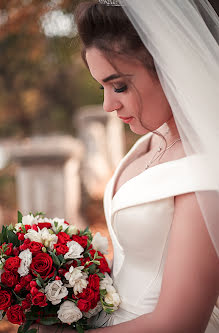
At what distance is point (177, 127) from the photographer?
1577mm

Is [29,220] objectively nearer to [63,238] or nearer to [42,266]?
[63,238]

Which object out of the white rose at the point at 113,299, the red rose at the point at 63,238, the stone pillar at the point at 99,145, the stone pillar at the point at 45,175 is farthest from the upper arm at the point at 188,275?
the stone pillar at the point at 99,145

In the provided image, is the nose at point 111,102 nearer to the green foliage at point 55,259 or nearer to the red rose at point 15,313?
the green foliage at point 55,259

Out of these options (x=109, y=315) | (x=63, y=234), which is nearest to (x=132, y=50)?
(x=63, y=234)

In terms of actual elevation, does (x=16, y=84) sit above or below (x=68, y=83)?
below

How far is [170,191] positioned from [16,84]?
10967 millimetres

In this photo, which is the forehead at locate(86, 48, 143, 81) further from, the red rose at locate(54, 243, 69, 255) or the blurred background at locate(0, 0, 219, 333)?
the red rose at locate(54, 243, 69, 255)

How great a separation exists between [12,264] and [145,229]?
57cm

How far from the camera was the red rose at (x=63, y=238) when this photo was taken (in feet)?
5.97

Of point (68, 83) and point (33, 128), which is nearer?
point (33, 128)

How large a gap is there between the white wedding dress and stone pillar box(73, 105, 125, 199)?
6675 millimetres

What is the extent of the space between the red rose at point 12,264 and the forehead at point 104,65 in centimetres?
84

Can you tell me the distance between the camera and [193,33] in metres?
1.55

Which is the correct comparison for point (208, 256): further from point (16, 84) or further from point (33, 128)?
point (33, 128)
